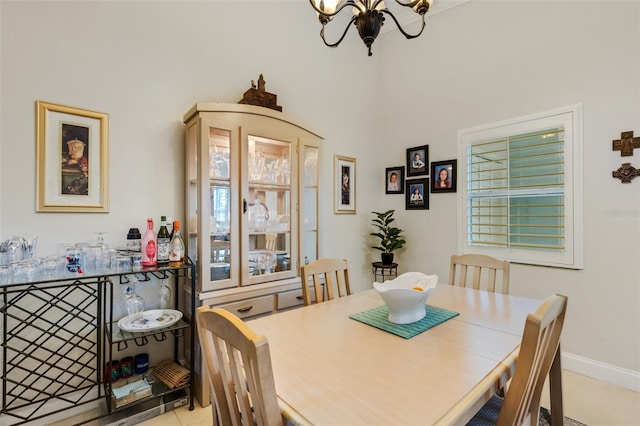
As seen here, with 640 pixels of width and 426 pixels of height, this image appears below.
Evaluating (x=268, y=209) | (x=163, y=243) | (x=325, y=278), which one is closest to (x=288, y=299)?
(x=325, y=278)

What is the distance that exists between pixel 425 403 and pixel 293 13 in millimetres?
3343

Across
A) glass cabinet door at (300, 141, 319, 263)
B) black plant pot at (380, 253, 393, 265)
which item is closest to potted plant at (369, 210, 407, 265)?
black plant pot at (380, 253, 393, 265)

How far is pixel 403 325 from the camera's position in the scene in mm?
1379

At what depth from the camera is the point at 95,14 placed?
1.96 metres

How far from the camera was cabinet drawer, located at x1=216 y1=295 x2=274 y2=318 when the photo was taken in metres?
2.10

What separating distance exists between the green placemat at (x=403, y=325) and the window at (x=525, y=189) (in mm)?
1602

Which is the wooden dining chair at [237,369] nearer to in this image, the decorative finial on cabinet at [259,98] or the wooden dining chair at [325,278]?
the wooden dining chair at [325,278]

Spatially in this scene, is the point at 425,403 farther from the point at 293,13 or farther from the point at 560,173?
the point at 293,13

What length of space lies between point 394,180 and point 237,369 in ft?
10.2

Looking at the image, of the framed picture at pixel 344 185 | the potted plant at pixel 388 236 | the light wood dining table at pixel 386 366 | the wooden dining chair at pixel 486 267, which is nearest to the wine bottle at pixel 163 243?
the light wood dining table at pixel 386 366

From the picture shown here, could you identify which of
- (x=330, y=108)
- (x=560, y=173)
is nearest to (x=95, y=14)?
(x=330, y=108)

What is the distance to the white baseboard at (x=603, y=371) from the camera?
2.18m

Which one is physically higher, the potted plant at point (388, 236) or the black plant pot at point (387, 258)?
the potted plant at point (388, 236)

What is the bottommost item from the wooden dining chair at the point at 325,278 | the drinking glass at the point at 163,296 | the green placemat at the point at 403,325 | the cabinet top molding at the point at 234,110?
the drinking glass at the point at 163,296
